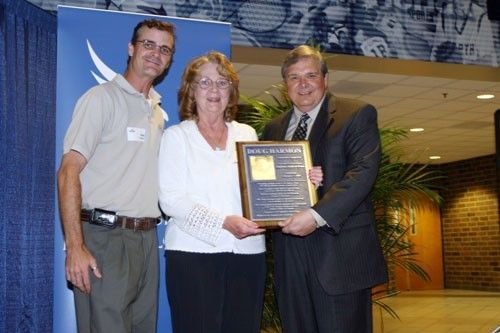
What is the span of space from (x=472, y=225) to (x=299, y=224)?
13005 mm

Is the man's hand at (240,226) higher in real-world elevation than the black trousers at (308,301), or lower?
higher

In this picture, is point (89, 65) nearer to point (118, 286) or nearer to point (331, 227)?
point (118, 286)

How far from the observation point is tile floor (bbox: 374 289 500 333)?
23.9ft

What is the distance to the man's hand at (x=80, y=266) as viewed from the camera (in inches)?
93.0

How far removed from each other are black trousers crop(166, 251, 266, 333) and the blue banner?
735 mm

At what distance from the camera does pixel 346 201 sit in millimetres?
2496

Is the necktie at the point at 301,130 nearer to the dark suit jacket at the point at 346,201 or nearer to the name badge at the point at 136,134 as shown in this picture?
the dark suit jacket at the point at 346,201

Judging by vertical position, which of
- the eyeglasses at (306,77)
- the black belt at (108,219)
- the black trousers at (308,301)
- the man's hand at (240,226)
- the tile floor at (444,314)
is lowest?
the tile floor at (444,314)

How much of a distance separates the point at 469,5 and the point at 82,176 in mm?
4340

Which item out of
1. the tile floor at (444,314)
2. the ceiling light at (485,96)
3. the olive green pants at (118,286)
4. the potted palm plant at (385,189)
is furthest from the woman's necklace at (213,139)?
the ceiling light at (485,96)

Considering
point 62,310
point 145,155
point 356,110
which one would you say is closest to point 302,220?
point 356,110

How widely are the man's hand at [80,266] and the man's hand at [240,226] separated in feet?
1.82

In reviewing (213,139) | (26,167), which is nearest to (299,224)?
(213,139)

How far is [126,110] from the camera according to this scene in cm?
265
